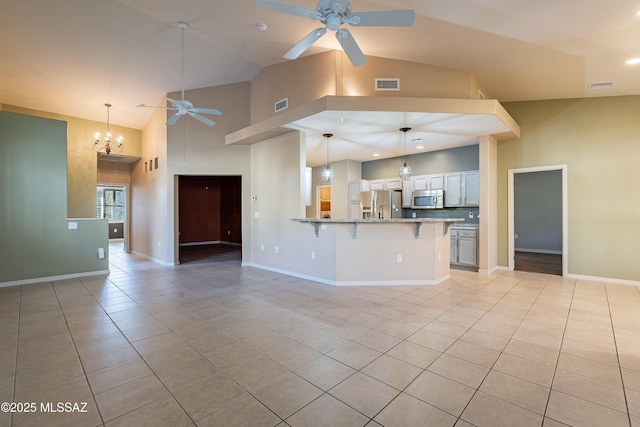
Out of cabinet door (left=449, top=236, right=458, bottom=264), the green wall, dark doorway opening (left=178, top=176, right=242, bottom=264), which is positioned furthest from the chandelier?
cabinet door (left=449, top=236, right=458, bottom=264)

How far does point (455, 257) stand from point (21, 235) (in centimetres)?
849

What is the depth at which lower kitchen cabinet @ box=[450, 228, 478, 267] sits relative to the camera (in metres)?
6.17

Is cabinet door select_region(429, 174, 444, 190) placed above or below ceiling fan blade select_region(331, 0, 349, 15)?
below

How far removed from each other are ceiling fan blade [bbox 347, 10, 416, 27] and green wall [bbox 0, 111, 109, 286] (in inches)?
230

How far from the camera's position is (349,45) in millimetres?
2865

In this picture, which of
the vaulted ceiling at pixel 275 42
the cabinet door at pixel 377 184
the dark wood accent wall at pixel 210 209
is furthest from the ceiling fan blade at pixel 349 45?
the dark wood accent wall at pixel 210 209

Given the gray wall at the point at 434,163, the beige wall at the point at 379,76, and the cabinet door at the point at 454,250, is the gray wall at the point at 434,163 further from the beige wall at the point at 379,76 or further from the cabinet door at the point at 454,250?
the beige wall at the point at 379,76

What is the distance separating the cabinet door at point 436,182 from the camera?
6961 mm

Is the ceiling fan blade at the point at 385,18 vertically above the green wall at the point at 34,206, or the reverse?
the ceiling fan blade at the point at 385,18

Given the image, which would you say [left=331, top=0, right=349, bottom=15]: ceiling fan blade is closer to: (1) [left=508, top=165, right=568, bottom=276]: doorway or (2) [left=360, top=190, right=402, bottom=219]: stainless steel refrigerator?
(2) [left=360, top=190, right=402, bottom=219]: stainless steel refrigerator

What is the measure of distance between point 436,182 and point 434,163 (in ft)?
1.70

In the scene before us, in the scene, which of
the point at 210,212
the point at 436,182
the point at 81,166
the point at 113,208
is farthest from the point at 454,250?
the point at 113,208

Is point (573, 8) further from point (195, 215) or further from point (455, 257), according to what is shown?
point (195, 215)

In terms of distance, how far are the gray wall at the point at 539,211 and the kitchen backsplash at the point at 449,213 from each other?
337 centimetres
